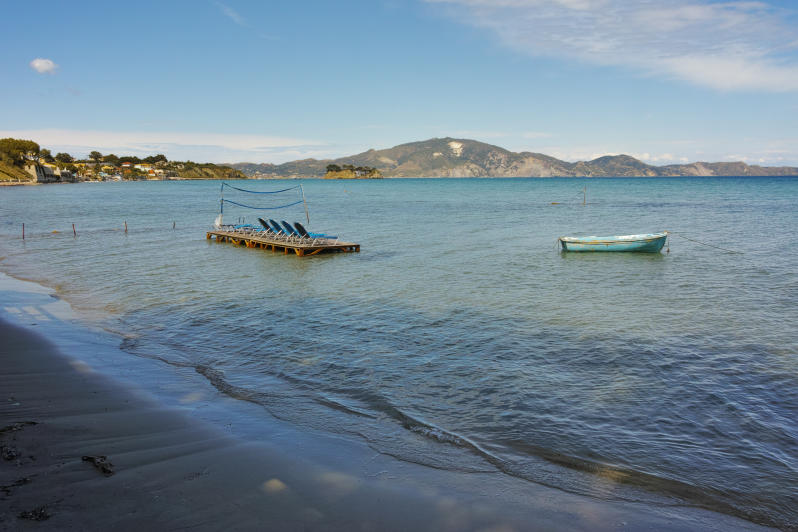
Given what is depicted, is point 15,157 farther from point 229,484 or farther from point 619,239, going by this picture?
point 229,484

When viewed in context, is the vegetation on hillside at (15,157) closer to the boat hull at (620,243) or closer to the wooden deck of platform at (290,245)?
the wooden deck of platform at (290,245)

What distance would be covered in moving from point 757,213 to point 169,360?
210 ft

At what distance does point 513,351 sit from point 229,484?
8.02 meters

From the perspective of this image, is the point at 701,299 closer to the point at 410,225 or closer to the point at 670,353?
the point at 670,353

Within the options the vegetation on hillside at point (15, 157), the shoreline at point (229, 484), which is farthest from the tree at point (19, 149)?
the shoreline at point (229, 484)

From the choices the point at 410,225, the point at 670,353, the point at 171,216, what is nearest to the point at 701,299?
the point at 670,353

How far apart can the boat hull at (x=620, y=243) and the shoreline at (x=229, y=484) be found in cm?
2431

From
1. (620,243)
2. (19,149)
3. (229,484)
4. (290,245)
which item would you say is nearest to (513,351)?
(229,484)

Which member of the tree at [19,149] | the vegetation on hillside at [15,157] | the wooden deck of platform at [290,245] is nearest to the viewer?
the wooden deck of platform at [290,245]

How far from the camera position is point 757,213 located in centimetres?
5628

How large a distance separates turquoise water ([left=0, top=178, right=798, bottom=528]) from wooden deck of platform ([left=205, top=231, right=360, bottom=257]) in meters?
1.69

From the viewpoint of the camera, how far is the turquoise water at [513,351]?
757 cm

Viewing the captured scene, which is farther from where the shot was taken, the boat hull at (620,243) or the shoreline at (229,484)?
the boat hull at (620,243)

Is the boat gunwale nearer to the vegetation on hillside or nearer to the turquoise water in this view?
the turquoise water
